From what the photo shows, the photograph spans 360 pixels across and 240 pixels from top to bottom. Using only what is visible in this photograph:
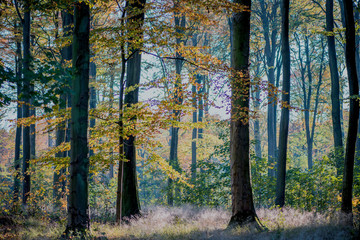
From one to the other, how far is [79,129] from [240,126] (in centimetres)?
407

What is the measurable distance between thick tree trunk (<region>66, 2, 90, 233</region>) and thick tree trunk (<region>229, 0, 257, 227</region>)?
12.0 ft

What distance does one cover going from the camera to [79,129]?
654 centimetres

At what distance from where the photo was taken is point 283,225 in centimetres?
690

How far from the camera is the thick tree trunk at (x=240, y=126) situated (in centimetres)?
741

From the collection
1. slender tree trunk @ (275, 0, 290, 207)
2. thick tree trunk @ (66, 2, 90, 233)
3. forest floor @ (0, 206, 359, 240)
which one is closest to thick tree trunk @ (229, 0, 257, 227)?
forest floor @ (0, 206, 359, 240)

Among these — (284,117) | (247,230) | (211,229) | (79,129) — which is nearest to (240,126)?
(247,230)

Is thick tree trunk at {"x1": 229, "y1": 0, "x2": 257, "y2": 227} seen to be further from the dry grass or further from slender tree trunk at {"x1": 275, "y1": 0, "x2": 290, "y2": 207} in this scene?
slender tree trunk at {"x1": 275, "y1": 0, "x2": 290, "y2": 207}

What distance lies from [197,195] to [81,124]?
371 inches

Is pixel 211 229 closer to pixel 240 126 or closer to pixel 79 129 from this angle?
pixel 240 126

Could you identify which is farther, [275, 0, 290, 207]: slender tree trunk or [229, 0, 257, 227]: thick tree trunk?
[275, 0, 290, 207]: slender tree trunk

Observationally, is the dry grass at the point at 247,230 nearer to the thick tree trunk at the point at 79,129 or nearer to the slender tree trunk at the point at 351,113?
the thick tree trunk at the point at 79,129

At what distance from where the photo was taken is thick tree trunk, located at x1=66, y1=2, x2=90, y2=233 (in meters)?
6.42

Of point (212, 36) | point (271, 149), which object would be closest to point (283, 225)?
point (271, 149)

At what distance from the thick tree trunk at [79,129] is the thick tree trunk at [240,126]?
3644mm
